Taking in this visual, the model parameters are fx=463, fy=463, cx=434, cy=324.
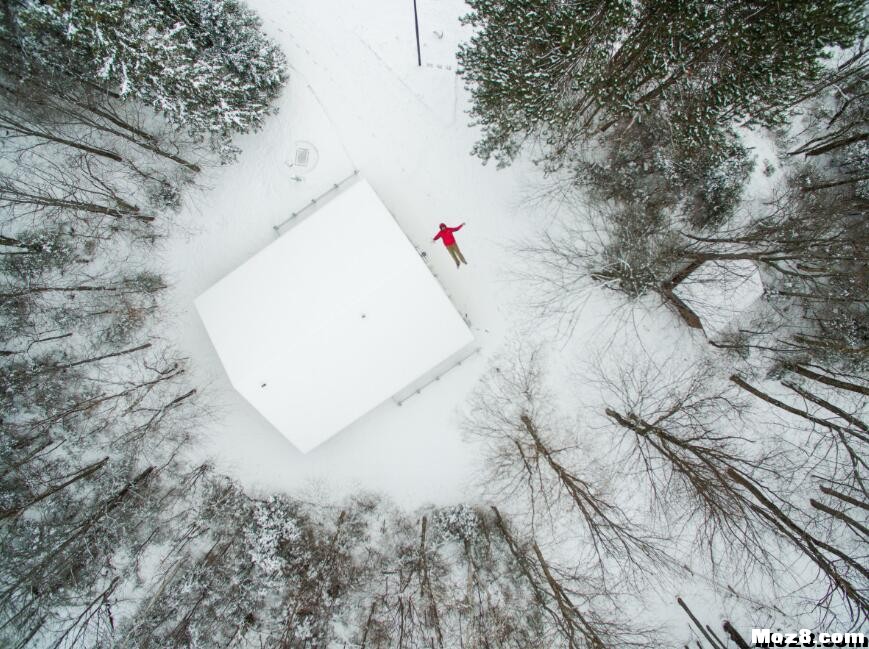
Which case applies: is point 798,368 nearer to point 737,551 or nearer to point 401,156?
point 737,551

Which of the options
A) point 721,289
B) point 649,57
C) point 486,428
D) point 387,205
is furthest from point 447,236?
point 721,289

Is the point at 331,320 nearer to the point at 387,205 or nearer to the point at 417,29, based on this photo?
the point at 387,205

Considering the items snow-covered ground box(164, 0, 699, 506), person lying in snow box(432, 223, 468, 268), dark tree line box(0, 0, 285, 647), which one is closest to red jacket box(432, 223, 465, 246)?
person lying in snow box(432, 223, 468, 268)

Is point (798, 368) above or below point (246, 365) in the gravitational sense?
below

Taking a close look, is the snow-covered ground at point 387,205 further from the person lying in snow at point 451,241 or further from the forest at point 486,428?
the forest at point 486,428

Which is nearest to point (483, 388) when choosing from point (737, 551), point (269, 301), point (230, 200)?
point (269, 301)
